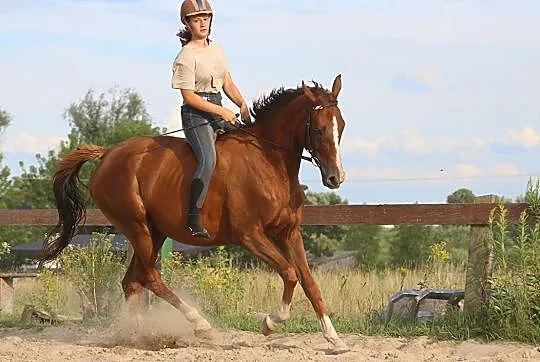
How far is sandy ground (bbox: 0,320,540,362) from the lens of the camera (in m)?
7.24

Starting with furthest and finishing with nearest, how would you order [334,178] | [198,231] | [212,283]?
[212,283]
[198,231]
[334,178]

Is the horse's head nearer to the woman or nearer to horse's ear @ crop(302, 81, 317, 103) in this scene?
horse's ear @ crop(302, 81, 317, 103)

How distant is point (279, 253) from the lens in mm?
7695

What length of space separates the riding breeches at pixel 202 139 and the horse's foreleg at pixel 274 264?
565mm

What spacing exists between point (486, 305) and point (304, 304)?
104 inches

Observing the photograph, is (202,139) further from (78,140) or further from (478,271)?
(78,140)

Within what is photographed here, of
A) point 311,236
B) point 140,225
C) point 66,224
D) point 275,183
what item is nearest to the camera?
point 275,183

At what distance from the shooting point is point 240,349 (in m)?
7.74

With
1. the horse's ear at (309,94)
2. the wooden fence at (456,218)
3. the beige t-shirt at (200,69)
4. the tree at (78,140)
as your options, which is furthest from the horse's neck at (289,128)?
the tree at (78,140)

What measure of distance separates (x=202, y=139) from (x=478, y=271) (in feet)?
9.22

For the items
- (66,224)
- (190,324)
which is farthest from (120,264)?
(190,324)

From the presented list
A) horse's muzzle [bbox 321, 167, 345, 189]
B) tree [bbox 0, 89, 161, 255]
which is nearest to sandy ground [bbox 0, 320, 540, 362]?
horse's muzzle [bbox 321, 167, 345, 189]

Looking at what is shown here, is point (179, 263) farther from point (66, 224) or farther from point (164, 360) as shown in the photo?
point (164, 360)

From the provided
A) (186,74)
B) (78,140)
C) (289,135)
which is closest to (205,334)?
(289,135)
